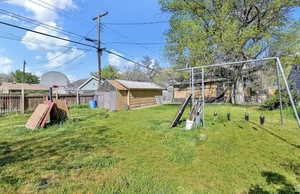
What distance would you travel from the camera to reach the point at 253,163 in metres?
3.31

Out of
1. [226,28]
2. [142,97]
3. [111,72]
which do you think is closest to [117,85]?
[142,97]

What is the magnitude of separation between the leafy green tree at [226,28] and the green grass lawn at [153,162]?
29.8 ft

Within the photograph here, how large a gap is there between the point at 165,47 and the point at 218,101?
8.57m

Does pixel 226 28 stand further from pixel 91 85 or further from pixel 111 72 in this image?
pixel 111 72

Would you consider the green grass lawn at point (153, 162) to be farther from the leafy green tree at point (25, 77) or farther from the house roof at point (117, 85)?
the leafy green tree at point (25, 77)

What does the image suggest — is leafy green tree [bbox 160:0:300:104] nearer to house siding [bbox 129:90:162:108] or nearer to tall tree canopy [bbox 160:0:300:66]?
tall tree canopy [bbox 160:0:300:66]

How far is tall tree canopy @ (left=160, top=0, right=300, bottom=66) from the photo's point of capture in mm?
12641

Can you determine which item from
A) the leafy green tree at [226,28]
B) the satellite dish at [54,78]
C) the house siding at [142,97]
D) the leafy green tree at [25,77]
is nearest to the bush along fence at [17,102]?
the house siding at [142,97]

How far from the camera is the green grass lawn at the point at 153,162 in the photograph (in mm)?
2564

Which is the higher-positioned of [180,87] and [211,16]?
[211,16]

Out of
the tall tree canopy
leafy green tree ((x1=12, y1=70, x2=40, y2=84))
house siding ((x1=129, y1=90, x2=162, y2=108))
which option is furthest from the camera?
leafy green tree ((x1=12, y1=70, x2=40, y2=84))

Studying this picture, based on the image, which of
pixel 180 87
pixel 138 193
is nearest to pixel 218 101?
pixel 180 87

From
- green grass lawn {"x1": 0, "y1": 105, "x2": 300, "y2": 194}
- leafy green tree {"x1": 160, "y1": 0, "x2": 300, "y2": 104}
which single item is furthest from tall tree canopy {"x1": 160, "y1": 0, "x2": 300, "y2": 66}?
green grass lawn {"x1": 0, "y1": 105, "x2": 300, "y2": 194}

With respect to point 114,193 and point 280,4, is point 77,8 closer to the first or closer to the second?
point 114,193
